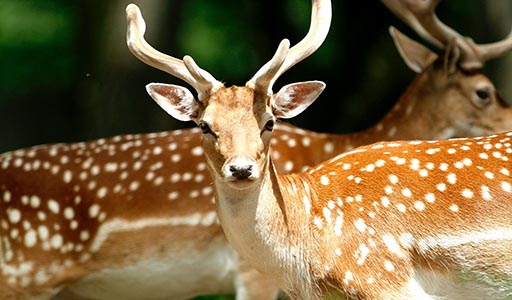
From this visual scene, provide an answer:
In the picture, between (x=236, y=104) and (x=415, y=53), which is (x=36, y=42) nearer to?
(x=415, y=53)

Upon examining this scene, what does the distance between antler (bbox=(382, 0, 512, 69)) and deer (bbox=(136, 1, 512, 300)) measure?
1894 millimetres

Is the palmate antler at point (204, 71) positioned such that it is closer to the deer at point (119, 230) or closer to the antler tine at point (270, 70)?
the antler tine at point (270, 70)

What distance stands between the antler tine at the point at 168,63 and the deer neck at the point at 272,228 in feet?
1.30

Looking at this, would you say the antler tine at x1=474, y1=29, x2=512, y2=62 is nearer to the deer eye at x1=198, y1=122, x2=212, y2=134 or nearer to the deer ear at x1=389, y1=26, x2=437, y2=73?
the deer ear at x1=389, y1=26, x2=437, y2=73

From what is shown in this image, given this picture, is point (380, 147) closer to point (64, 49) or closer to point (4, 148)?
point (4, 148)

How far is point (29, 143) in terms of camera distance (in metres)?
9.52

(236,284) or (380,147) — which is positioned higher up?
(380,147)

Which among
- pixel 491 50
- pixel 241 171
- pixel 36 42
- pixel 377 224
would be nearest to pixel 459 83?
pixel 491 50

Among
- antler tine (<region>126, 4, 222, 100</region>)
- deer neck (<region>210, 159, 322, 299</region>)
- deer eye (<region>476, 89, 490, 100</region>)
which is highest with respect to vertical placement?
antler tine (<region>126, 4, 222, 100</region>)

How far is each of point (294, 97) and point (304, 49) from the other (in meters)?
0.22

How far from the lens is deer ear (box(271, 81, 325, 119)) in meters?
5.18

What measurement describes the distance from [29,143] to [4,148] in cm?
31

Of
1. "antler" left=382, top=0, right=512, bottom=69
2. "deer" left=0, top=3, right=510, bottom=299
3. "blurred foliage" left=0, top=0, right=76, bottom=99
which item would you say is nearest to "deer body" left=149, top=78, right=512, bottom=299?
"deer" left=0, top=3, right=510, bottom=299

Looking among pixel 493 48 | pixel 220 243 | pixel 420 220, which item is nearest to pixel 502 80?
pixel 493 48
